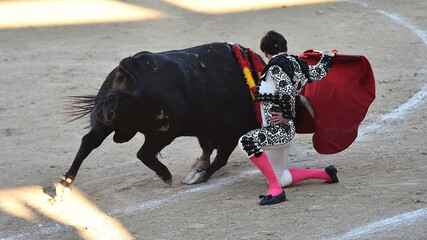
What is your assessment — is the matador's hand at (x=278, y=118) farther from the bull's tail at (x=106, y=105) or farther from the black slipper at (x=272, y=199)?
the bull's tail at (x=106, y=105)

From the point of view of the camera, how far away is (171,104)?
5.43m

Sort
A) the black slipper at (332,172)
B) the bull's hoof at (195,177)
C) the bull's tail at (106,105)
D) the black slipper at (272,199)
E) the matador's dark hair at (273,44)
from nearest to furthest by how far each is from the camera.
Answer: the black slipper at (272,199) → the matador's dark hair at (273,44) → the bull's tail at (106,105) → the black slipper at (332,172) → the bull's hoof at (195,177)

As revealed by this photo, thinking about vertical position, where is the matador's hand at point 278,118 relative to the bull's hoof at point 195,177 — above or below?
above

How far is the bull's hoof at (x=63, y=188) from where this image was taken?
18.7 feet

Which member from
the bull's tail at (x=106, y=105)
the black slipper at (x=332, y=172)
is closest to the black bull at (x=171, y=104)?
the bull's tail at (x=106, y=105)

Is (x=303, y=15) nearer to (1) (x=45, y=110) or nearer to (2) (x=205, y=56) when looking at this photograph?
(1) (x=45, y=110)

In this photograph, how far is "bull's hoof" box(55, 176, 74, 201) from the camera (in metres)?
5.70

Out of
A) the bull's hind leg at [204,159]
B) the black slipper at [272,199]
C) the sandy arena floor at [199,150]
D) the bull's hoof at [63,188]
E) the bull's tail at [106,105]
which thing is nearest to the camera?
the sandy arena floor at [199,150]

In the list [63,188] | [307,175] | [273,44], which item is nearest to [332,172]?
[307,175]

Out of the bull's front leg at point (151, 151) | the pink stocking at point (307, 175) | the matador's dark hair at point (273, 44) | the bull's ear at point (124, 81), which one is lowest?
the pink stocking at point (307, 175)

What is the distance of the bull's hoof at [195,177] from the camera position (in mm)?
5984

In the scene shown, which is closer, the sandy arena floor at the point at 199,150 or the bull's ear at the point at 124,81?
the sandy arena floor at the point at 199,150

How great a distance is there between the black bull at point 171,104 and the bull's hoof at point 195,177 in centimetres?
1

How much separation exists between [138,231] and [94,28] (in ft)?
26.8
